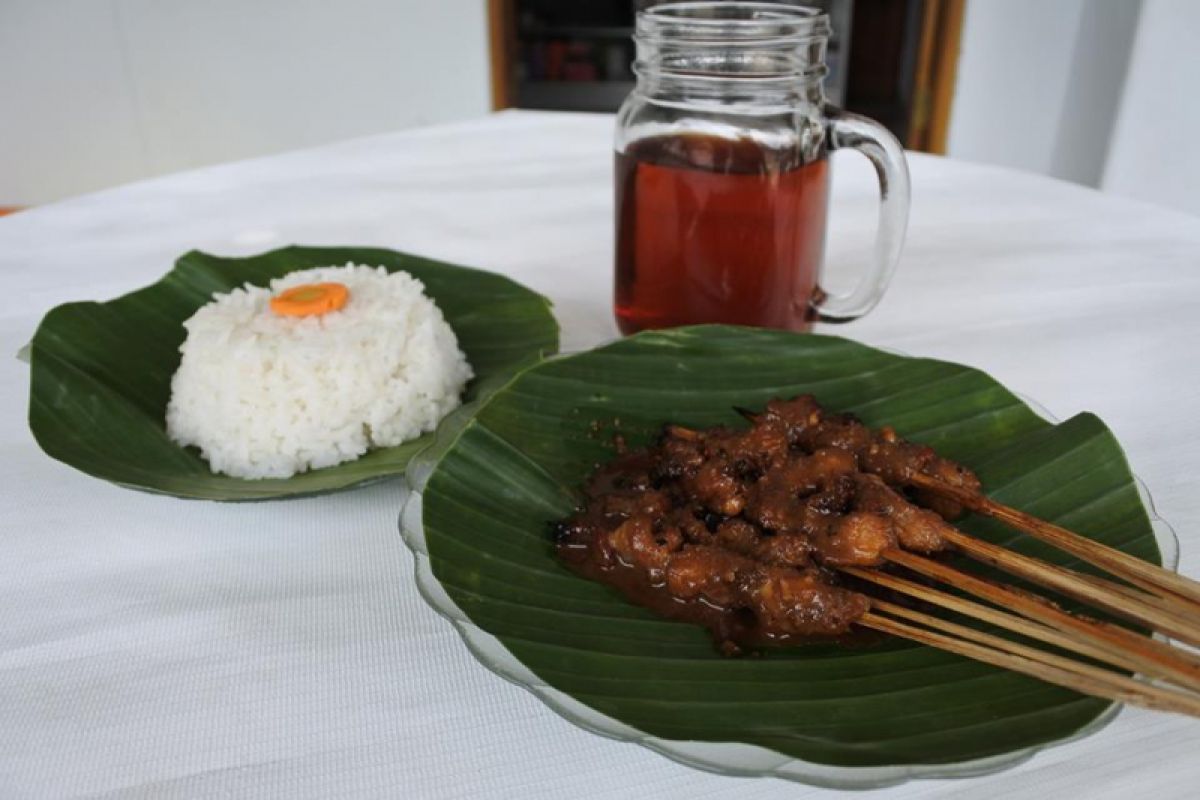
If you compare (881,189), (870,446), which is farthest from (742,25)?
(870,446)

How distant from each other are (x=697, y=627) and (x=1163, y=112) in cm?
458

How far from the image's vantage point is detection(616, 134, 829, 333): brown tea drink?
1548 millimetres

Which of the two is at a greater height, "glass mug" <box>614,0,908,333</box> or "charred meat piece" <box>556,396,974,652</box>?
"glass mug" <box>614,0,908,333</box>

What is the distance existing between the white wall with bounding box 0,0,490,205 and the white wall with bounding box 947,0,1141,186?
113 inches

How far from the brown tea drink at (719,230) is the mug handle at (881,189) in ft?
0.20

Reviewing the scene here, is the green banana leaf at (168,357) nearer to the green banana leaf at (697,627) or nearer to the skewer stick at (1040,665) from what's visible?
the green banana leaf at (697,627)

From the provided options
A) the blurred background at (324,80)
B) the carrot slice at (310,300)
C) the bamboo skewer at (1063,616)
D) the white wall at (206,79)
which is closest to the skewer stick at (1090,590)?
the bamboo skewer at (1063,616)

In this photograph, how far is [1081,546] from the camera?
1.02 metres

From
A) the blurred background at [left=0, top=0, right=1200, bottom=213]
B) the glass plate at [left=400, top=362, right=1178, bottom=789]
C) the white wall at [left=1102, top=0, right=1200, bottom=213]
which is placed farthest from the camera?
the blurred background at [left=0, top=0, right=1200, bottom=213]

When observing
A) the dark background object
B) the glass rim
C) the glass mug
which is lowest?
the dark background object

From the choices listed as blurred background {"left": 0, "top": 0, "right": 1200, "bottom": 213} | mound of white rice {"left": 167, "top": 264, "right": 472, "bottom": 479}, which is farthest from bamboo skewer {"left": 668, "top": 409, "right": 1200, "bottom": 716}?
blurred background {"left": 0, "top": 0, "right": 1200, "bottom": 213}

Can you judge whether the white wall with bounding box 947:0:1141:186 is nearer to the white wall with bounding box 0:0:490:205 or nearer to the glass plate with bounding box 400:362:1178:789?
the white wall with bounding box 0:0:490:205

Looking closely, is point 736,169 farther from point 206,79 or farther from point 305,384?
point 206,79

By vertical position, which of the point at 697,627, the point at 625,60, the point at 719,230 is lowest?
the point at 625,60
